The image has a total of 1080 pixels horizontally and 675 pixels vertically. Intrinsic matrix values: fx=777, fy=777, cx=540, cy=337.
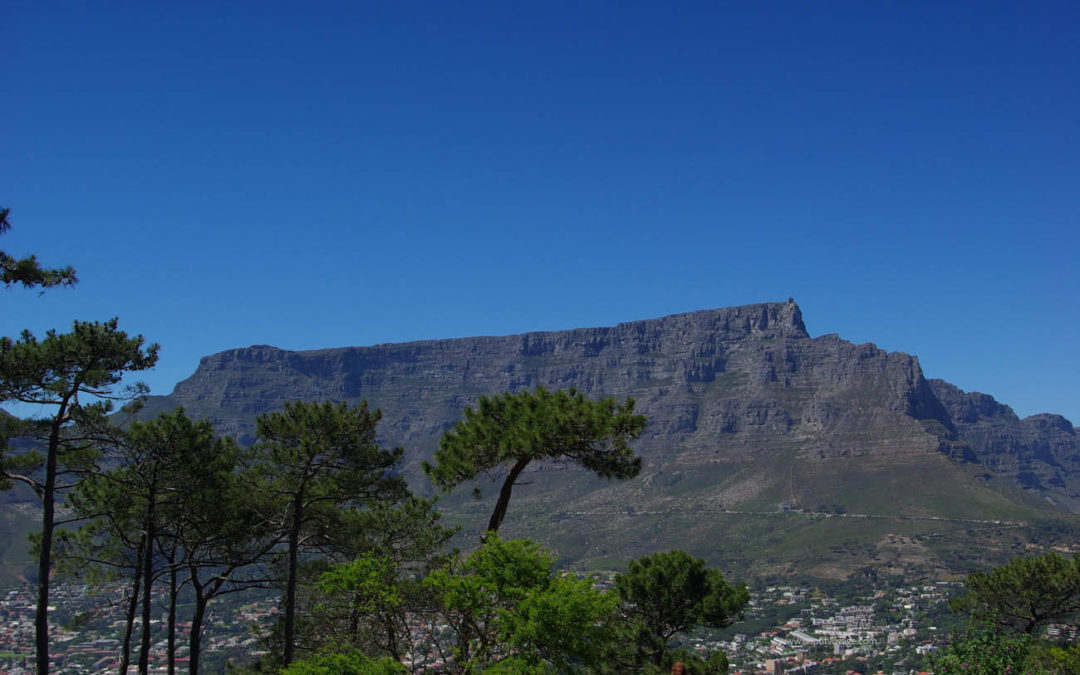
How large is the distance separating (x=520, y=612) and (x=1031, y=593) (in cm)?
2558

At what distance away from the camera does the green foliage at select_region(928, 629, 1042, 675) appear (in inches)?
682

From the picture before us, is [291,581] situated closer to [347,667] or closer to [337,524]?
[337,524]

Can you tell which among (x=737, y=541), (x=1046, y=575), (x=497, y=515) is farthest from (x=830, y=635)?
(x=497, y=515)

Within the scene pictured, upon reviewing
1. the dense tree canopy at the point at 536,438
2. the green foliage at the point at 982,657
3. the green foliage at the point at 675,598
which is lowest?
the green foliage at the point at 675,598

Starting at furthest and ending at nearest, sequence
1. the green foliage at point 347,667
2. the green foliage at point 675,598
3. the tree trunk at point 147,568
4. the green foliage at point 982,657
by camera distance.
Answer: the green foliage at point 675,598 < the tree trunk at point 147,568 < the green foliage at point 982,657 < the green foliage at point 347,667

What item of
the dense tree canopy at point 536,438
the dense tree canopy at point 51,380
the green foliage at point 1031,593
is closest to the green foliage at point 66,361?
the dense tree canopy at point 51,380

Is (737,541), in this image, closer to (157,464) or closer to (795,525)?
(795,525)

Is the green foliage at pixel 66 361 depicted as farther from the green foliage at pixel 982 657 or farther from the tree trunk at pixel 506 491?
the green foliage at pixel 982 657

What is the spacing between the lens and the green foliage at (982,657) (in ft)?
56.8

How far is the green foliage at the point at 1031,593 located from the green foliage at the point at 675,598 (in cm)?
955

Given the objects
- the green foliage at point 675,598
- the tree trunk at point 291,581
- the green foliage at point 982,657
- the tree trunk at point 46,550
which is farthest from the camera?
the green foliage at point 675,598

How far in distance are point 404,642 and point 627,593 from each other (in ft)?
48.7

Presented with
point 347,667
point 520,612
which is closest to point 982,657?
point 520,612

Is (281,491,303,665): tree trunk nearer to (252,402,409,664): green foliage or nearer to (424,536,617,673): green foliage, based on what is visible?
(252,402,409,664): green foliage
